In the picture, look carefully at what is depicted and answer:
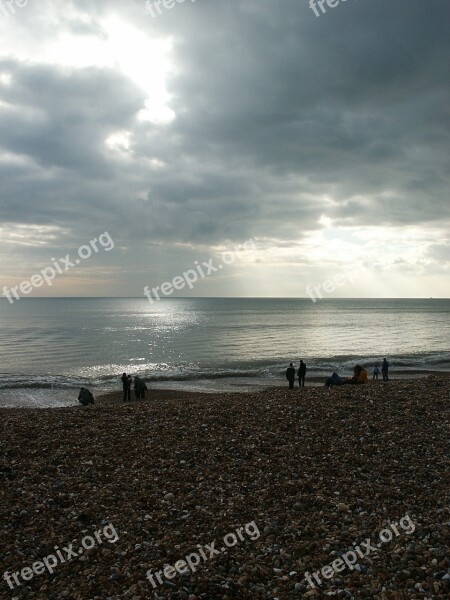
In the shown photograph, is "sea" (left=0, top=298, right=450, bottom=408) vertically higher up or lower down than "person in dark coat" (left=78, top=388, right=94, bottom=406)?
lower down

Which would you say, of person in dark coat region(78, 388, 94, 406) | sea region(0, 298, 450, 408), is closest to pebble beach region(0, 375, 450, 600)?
person in dark coat region(78, 388, 94, 406)

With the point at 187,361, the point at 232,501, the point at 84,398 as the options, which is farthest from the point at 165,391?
the point at 232,501

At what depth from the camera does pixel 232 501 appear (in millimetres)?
10375

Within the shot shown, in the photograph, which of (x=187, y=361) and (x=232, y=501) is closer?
(x=232, y=501)

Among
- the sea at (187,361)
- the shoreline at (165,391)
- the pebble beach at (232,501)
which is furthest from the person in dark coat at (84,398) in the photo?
the pebble beach at (232,501)

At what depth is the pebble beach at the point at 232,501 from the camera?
7.68m

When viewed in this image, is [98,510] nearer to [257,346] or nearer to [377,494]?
[377,494]

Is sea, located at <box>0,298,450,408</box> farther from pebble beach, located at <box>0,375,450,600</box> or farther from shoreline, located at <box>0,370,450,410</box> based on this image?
pebble beach, located at <box>0,375,450,600</box>

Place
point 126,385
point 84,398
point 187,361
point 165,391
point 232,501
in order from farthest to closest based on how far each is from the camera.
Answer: point 187,361
point 165,391
point 126,385
point 84,398
point 232,501

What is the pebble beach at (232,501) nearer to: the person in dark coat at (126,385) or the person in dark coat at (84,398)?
the person in dark coat at (84,398)

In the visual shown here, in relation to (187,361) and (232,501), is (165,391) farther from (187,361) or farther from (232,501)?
(232,501)

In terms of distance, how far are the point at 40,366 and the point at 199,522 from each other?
141ft

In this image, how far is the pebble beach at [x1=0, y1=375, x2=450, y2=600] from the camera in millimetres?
7680

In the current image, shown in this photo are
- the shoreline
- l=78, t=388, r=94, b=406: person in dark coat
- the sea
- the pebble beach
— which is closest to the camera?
the pebble beach
